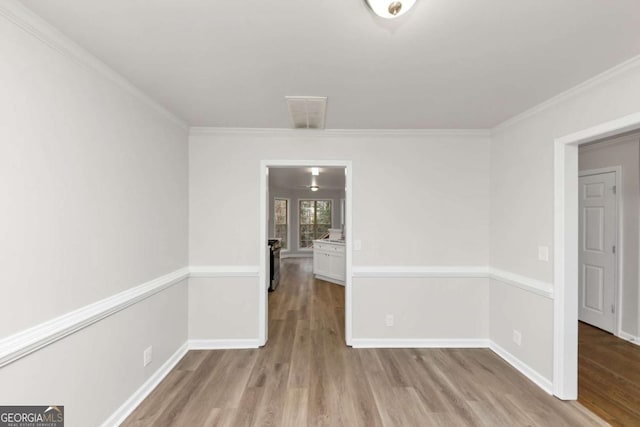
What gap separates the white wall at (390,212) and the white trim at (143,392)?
57cm

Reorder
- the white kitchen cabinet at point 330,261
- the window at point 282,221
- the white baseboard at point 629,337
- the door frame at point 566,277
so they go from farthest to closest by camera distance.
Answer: the window at point 282,221
the white kitchen cabinet at point 330,261
the white baseboard at point 629,337
the door frame at point 566,277

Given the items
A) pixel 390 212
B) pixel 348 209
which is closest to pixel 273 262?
pixel 348 209

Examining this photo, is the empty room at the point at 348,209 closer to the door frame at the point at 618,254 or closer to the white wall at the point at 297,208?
the door frame at the point at 618,254

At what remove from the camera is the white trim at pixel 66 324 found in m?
1.31

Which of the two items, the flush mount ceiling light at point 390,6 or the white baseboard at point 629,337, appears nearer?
the flush mount ceiling light at point 390,6

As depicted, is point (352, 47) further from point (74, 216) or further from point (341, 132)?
point (74, 216)

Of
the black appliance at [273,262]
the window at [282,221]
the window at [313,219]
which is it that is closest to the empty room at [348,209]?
the black appliance at [273,262]

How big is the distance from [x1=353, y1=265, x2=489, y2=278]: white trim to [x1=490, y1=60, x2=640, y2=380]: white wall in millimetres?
203

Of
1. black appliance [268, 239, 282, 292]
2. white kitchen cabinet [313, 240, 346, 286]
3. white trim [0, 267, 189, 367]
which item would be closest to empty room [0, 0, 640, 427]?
white trim [0, 267, 189, 367]

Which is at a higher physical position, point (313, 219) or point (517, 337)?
point (313, 219)

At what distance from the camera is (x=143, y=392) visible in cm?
229

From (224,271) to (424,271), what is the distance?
7.49 feet

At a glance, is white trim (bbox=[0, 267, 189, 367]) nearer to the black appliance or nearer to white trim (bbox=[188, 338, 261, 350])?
white trim (bbox=[188, 338, 261, 350])

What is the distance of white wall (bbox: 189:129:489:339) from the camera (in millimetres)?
3199
